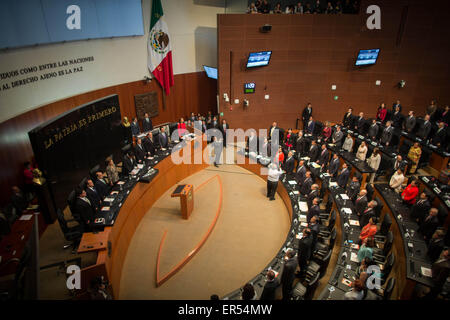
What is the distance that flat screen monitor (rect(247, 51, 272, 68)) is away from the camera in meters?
13.0

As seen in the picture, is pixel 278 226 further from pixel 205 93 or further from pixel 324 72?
pixel 205 93

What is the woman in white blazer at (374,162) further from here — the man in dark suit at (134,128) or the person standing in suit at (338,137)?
the man in dark suit at (134,128)

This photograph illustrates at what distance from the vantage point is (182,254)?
293 inches

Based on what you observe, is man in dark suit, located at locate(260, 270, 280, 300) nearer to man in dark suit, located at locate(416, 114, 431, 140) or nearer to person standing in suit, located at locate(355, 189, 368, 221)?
person standing in suit, located at locate(355, 189, 368, 221)

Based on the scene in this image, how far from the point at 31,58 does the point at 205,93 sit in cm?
974

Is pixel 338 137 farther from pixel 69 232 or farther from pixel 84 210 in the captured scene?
pixel 69 232

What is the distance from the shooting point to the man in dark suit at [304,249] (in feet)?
20.3

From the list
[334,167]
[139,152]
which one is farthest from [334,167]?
[139,152]

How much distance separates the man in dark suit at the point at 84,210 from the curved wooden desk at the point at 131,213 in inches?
22.4

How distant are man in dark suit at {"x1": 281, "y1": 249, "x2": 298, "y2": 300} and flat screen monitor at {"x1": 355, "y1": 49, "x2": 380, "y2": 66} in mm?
11246

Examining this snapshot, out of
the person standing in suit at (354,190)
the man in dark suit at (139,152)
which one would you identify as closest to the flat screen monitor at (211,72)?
the man in dark suit at (139,152)

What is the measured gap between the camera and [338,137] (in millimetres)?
11156

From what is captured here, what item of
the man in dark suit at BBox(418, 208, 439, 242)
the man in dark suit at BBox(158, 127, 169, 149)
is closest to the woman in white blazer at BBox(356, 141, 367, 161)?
the man in dark suit at BBox(418, 208, 439, 242)

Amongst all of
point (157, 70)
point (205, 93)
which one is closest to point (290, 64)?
point (205, 93)
